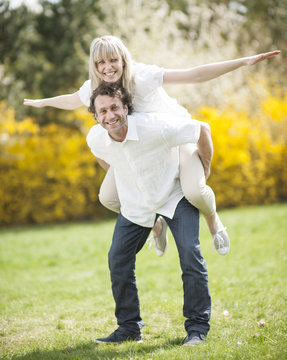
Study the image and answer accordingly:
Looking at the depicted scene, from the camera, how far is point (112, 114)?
3.14 metres

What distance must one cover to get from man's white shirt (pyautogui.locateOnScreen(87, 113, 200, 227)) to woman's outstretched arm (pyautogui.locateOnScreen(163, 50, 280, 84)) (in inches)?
12.1

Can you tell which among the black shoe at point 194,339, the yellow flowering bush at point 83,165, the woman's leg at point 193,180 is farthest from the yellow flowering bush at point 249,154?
the black shoe at point 194,339

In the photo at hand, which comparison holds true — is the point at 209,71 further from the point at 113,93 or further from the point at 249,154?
the point at 249,154

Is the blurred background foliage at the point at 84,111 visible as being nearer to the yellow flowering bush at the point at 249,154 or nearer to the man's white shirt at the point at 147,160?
the yellow flowering bush at the point at 249,154

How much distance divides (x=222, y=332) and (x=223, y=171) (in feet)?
29.1

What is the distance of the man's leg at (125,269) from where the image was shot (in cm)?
339

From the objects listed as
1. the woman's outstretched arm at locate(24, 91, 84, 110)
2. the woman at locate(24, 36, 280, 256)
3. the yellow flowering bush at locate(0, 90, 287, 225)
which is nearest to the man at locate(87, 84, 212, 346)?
the woman at locate(24, 36, 280, 256)

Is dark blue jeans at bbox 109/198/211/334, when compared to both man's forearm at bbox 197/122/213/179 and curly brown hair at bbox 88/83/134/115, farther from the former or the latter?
curly brown hair at bbox 88/83/134/115

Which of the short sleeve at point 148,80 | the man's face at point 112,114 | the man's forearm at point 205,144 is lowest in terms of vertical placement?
the man's forearm at point 205,144

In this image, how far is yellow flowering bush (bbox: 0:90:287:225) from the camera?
1147cm

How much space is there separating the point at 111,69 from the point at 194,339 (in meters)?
2.23

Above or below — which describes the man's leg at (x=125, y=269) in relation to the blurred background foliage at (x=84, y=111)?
below

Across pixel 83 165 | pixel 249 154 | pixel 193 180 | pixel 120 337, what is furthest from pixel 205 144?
pixel 249 154

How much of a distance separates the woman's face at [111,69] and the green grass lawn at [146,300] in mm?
2162
